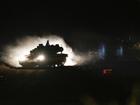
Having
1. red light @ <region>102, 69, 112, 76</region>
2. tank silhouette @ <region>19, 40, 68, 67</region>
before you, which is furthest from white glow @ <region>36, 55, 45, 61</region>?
red light @ <region>102, 69, 112, 76</region>

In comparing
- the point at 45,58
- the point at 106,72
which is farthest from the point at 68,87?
the point at 45,58

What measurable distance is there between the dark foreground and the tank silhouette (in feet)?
23.4

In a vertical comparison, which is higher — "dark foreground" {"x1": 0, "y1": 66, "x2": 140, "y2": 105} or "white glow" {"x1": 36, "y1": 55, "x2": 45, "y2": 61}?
"white glow" {"x1": 36, "y1": 55, "x2": 45, "y2": 61}

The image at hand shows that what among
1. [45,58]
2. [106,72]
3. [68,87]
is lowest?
[68,87]

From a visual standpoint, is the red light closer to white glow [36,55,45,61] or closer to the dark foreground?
the dark foreground

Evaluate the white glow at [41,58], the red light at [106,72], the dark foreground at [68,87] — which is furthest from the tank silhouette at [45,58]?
the red light at [106,72]

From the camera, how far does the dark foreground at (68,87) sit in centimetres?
1464

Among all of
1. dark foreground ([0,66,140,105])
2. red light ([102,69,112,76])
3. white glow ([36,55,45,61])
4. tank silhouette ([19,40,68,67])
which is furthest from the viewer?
white glow ([36,55,45,61])

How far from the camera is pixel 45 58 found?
2927cm

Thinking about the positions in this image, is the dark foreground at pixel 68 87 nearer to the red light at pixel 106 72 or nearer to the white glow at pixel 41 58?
the red light at pixel 106 72

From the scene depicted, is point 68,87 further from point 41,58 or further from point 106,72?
point 41,58

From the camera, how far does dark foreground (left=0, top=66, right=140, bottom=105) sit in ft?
48.0

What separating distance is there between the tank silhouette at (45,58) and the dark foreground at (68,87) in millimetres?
7121

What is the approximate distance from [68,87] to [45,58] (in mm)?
11909
